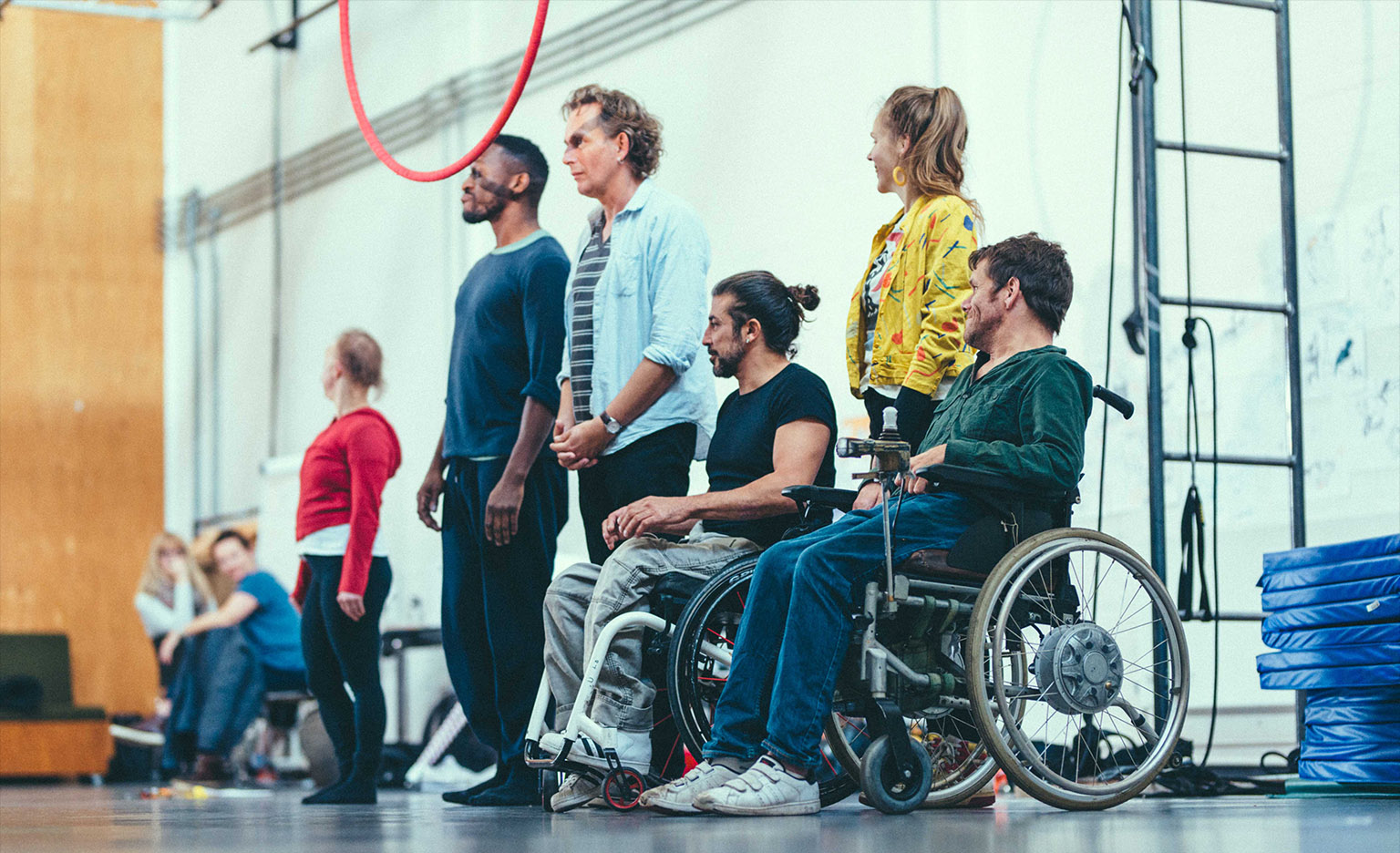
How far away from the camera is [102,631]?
9047mm

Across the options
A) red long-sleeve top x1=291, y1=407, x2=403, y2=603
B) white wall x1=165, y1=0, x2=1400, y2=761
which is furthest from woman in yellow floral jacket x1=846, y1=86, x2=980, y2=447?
white wall x1=165, y1=0, x2=1400, y2=761

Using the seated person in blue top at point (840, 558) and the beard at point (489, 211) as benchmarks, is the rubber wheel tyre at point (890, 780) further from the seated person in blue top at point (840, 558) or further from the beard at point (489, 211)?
the beard at point (489, 211)

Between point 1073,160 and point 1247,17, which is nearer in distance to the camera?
point 1247,17

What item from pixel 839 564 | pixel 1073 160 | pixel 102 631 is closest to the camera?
pixel 839 564

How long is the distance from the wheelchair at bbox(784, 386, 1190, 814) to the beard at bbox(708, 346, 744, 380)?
0.48 m

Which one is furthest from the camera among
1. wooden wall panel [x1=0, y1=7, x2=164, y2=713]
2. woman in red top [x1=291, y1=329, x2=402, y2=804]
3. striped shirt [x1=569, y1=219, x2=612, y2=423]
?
wooden wall panel [x1=0, y1=7, x2=164, y2=713]

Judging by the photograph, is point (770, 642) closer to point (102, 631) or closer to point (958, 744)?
point (958, 744)

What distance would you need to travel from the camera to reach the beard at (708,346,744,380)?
3.23 meters

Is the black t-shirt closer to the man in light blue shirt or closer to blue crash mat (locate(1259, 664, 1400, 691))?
the man in light blue shirt

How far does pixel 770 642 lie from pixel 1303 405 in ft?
6.82

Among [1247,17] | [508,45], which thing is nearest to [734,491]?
Result: [1247,17]

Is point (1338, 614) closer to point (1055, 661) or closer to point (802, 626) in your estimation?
point (1055, 661)

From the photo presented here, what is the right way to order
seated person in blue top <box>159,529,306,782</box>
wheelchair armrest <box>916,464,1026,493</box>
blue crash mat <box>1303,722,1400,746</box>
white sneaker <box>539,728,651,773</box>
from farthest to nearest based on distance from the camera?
1. seated person in blue top <box>159,529,306,782</box>
2. blue crash mat <box>1303,722,1400,746</box>
3. white sneaker <box>539,728,651,773</box>
4. wheelchair armrest <box>916,464,1026,493</box>

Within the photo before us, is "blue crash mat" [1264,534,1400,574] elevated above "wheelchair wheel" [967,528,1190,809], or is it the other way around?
"blue crash mat" [1264,534,1400,574]
